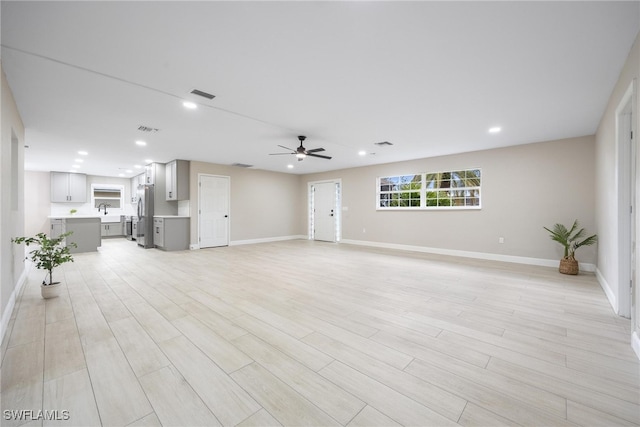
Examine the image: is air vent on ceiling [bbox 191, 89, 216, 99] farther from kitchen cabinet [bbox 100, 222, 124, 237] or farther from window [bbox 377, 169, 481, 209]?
kitchen cabinet [bbox 100, 222, 124, 237]

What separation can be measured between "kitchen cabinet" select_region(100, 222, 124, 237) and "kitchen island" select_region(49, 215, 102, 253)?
322 cm

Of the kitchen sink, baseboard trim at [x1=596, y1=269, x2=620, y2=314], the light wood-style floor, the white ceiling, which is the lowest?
the light wood-style floor

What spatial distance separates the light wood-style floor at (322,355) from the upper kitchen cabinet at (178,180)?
3515 millimetres

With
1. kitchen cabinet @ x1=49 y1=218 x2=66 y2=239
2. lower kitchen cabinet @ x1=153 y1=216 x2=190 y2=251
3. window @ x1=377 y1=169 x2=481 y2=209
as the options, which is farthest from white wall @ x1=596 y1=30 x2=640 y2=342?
kitchen cabinet @ x1=49 y1=218 x2=66 y2=239

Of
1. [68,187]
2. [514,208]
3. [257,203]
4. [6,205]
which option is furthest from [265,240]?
[68,187]

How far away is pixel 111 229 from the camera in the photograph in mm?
9812

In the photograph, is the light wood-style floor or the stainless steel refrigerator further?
the stainless steel refrigerator

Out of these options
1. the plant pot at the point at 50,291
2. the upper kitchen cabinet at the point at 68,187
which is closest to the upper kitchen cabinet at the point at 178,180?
the plant pot at the point at 50,291

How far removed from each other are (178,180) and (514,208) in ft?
26.6

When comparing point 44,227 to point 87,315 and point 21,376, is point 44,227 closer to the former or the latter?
point 87,315

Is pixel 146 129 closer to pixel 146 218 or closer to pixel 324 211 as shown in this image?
pixel 146 218

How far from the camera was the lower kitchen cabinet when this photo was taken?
6.77 m

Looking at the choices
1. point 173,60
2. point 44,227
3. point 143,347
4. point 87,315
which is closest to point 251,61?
point 173,60

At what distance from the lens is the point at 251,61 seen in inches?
92.8
